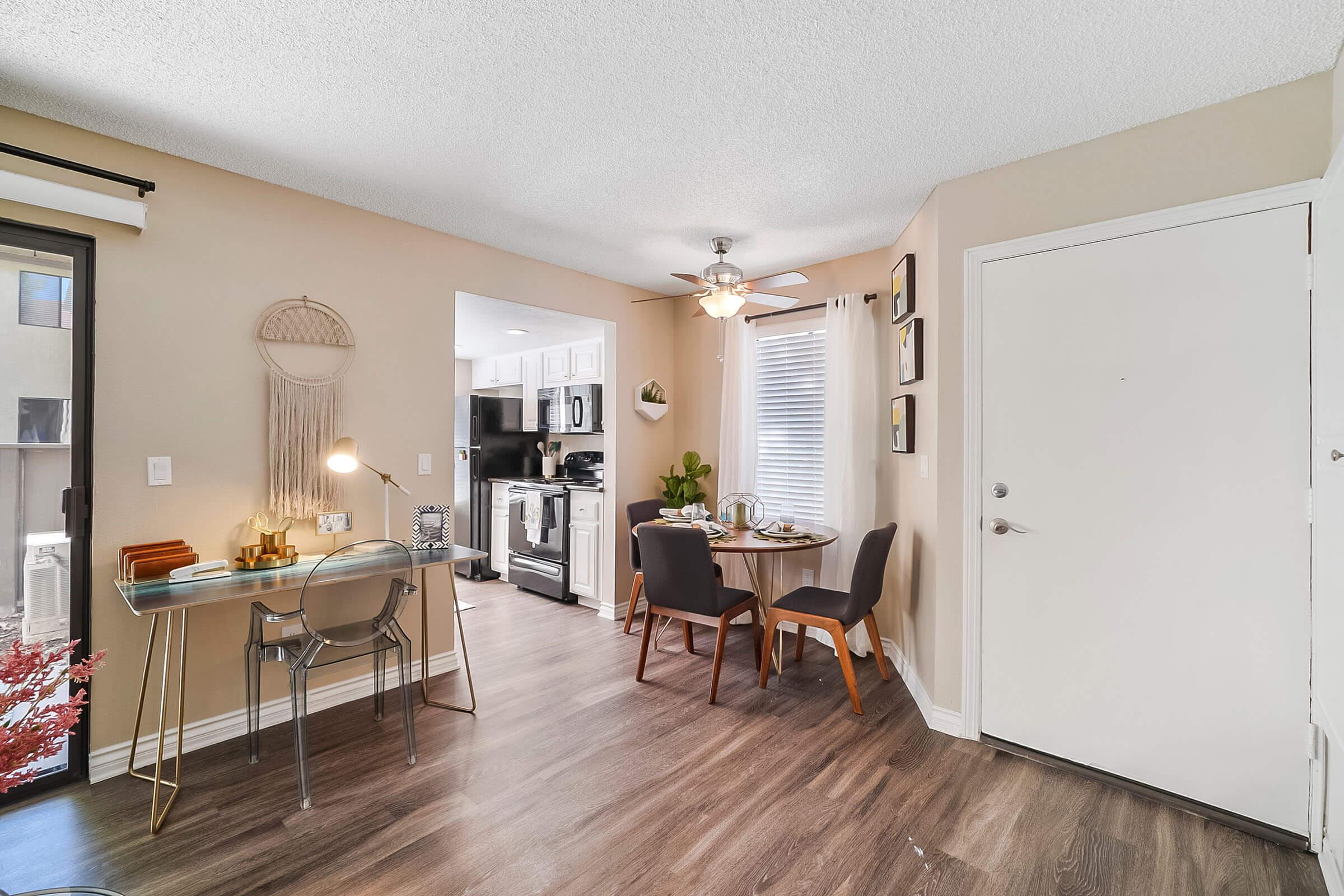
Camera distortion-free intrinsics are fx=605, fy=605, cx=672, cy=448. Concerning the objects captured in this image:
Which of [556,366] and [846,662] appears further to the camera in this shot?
[556,366]

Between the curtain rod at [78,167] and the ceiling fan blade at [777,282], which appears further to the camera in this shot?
the ceiling fan blade at [777,282]

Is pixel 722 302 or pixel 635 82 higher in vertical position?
pixel 635 82

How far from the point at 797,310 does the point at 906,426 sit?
132 centimetres

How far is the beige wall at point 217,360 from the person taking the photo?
2363 mm

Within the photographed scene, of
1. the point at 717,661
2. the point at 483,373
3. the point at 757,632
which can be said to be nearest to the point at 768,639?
the point at 717,661

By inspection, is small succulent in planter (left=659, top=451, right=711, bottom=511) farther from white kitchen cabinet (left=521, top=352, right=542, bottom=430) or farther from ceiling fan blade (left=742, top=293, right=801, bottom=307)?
white kitchen cabinet (left=521, top=352, right=542, bottom=430)

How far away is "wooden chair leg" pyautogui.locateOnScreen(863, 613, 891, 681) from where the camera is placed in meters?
3.19

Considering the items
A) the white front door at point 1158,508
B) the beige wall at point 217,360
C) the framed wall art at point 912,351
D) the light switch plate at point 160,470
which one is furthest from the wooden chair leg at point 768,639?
the light switch plate at point 160,470

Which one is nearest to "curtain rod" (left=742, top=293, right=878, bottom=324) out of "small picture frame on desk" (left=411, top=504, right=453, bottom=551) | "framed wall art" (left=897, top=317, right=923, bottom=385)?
"framed wall art" (left=897, top=317, right=923, bottom=385)

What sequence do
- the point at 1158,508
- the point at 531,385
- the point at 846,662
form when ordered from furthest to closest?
the point at 531,385 → the point at 846,662 → the point at 1158,508

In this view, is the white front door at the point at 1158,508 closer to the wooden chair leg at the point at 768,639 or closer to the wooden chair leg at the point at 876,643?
the wooden chair leg at the point at 876,643

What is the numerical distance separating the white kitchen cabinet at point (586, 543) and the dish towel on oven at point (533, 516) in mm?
357

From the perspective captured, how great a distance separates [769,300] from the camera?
343cm

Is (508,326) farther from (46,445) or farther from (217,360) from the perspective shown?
(46,445)
